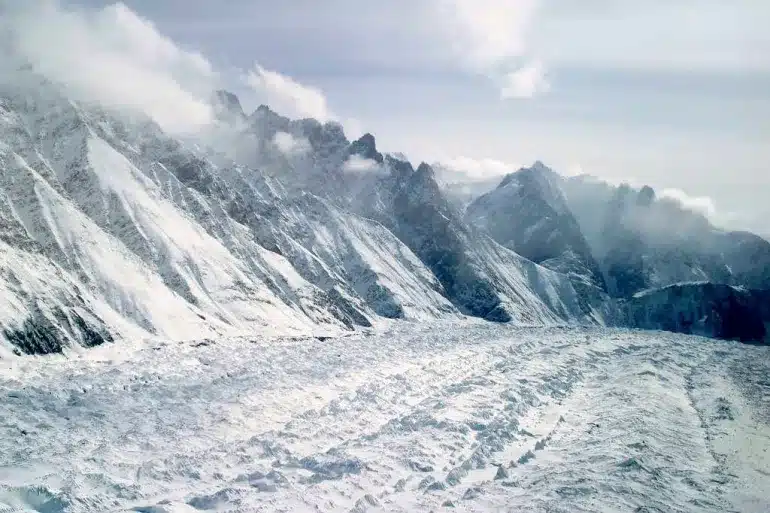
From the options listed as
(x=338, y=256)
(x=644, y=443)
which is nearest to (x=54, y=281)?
(x=644, y=443)

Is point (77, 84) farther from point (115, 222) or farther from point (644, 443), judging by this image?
point (644, 443)

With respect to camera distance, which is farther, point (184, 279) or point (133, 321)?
point (184, 279)

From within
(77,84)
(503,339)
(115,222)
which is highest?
(77,84)

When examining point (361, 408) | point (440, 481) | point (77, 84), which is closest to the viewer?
point (440, 481)

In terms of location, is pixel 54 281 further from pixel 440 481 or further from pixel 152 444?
pixel 440 481

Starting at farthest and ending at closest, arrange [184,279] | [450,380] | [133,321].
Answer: [184,279]
[133,321]
[450,380]

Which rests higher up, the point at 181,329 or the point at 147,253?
the point at 147,253
